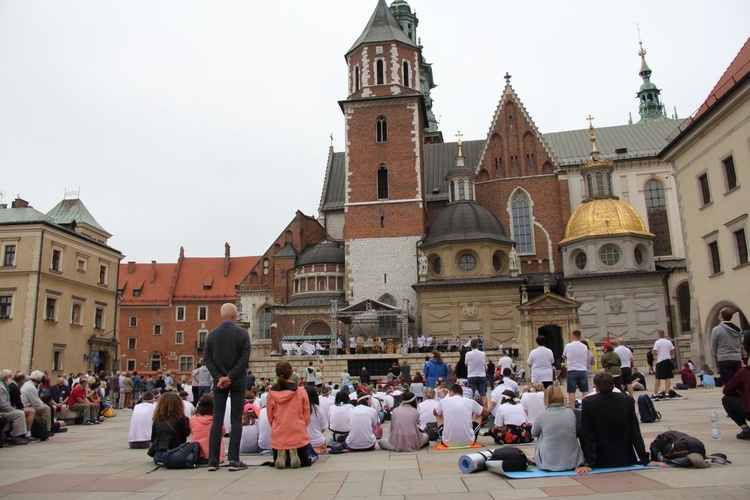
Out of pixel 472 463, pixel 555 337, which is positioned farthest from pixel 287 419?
pixel 555 337

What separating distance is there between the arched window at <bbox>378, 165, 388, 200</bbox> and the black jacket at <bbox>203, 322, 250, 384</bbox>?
113 ft

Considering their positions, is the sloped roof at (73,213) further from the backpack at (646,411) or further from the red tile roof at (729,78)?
the backpack at (646,411)

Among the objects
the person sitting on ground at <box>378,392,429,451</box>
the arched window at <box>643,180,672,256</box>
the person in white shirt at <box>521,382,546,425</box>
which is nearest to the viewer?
the person sitting on ground at <box>378,392,429,451</box>

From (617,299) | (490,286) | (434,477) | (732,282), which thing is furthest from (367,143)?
(434,477)

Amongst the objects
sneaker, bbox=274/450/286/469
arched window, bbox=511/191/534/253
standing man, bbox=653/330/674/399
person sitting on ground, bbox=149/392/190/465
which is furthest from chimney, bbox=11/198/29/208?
standing man, bbox=653/330/674/399

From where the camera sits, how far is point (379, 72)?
4456 cm

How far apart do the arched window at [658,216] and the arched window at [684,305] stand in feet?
17.8

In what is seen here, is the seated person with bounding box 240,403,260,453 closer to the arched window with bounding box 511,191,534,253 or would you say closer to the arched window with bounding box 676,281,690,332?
the arched window with bounding box 676,281,690,332

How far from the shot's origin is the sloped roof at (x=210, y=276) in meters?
62.3

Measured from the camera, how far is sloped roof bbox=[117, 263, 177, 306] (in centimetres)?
6188

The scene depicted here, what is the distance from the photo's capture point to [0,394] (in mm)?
12414

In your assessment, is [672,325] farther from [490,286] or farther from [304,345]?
[304,345]

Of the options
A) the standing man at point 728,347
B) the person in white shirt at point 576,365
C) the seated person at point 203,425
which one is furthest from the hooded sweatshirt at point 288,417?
the standing man at point 728,347

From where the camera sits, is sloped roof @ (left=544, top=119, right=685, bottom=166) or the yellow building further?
sloped roof @ (left=544, top=119, right=685, bottom=166)
